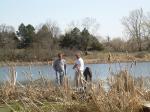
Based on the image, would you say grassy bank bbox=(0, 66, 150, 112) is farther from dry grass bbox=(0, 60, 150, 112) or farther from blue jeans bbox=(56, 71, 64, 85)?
blue jeans bbox=(56, 71, 64, 85)

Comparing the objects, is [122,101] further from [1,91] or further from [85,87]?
[1,91]

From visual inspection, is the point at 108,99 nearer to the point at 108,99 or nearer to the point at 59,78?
the point at 108,99

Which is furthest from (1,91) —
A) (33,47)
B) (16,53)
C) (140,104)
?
(33,47)

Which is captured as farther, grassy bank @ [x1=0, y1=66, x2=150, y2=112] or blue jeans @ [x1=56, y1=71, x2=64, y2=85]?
blue jeans @ [x1=56, y1=71, x2=64, y2=85]

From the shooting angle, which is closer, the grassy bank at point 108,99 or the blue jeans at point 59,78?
the grassy bank at point 108,99

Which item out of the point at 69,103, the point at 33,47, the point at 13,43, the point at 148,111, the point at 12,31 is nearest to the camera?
the point at 148,111

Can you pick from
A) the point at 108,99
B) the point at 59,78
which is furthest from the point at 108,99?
the point at 59,78

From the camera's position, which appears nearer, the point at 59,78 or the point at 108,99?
the point at 108,99

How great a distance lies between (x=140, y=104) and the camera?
8492mm

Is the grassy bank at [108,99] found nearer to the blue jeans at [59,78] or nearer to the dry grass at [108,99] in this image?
the dry grass at [108,99]

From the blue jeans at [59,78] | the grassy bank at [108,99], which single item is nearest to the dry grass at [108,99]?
the grassy bank at [108,99]

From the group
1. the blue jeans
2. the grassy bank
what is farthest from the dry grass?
the blue jeans

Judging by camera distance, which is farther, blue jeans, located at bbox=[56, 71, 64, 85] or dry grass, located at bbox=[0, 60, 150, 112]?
blue jeans, located at bbox=[56, 71, 64, 85]

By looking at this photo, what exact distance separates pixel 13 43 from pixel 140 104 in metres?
66.7
